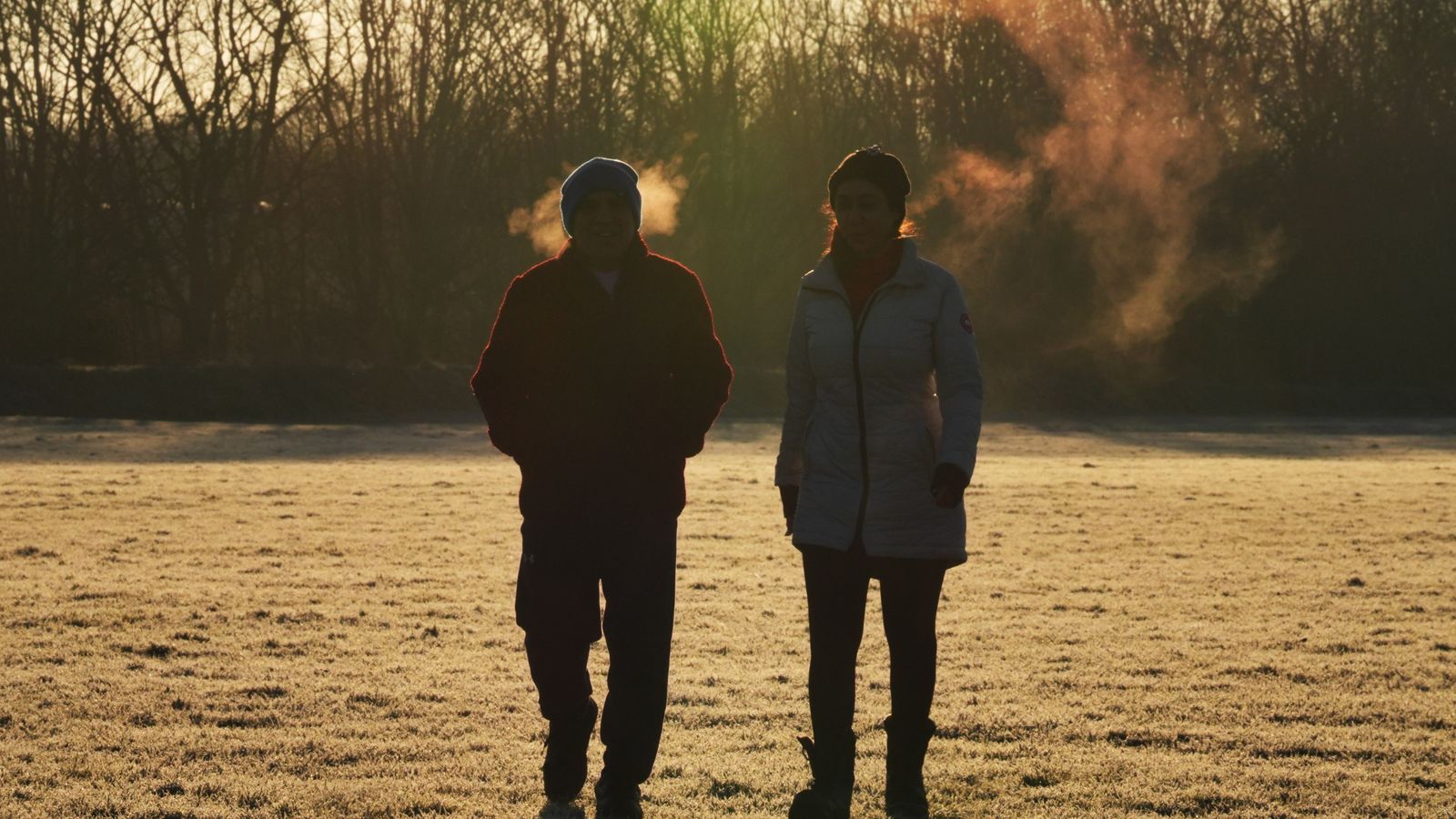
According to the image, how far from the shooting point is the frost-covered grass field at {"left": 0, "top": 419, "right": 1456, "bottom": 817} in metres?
4.73

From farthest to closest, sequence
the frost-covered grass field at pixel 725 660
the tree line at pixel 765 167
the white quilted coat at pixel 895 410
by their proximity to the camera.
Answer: the tree line at pixel 765 167
the frost-covered grass field at pixel 725 660
the white quilted coat at pixel 895 410

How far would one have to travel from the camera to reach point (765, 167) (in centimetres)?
3606

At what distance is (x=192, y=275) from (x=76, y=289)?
2083 mm

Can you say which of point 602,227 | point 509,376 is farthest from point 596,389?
point 602,227

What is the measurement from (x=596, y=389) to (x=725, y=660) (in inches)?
114

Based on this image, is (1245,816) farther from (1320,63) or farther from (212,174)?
(1320,63)

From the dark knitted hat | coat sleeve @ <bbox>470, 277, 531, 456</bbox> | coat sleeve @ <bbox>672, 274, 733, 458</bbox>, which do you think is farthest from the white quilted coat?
coat sleeve @ <bbox>470, 277, 531, 456</bbox>

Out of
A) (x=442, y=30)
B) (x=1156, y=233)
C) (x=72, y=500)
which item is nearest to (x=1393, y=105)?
(x=1156, y=233)

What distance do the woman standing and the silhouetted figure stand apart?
362mm

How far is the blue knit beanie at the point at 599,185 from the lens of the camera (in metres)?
4.30

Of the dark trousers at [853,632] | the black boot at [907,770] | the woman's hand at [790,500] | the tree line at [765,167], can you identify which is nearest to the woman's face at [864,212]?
the woman's hand at [790,500]

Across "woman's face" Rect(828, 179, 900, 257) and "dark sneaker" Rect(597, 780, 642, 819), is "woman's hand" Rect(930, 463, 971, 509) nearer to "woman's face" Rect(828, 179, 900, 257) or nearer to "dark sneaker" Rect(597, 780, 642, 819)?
"woman's face" Rect(828, 179, 900, 257)

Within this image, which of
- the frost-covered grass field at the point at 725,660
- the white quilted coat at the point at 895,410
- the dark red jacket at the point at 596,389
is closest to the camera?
the white quilted coat at the point at 895,410

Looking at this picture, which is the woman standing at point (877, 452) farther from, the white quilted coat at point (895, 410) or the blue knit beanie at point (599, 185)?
the blue knit beanie at point (599, 185)
